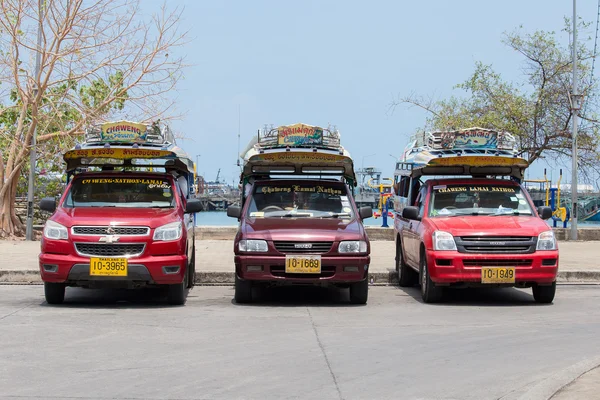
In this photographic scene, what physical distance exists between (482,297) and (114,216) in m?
5.77

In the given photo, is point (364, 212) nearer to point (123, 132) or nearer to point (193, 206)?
point (193, 206)

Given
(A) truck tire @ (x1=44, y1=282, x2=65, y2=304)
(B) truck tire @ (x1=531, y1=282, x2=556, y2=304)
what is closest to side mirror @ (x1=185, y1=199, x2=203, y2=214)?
(A) truck tire @ (x1=44, y1=282, x2=65, y2=304)

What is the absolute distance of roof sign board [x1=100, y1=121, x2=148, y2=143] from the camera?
46.1ft

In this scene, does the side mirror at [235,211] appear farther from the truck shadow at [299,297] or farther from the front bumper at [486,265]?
the front bumper at [486,265]

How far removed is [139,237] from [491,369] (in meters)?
5.54

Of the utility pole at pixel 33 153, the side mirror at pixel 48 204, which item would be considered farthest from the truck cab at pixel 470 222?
the utility pole at pixel 33 153

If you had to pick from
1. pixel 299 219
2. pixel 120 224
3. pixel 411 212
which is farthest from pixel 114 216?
pixel 411 212

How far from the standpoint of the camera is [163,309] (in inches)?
486

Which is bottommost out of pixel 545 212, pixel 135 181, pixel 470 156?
pixel 545 212

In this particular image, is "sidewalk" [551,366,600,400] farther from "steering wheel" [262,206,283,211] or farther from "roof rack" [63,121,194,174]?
"roof rack" [63,121,194,174]

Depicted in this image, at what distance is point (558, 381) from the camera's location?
7195 mm

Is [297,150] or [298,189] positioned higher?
[297,150]

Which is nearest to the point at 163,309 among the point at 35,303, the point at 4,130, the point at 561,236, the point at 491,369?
the point at 35,303

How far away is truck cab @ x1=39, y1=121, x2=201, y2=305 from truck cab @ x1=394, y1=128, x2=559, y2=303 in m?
3.43
